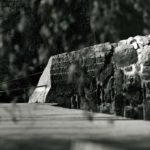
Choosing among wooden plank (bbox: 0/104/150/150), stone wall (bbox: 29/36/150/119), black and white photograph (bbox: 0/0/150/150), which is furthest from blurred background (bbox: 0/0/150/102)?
wooden plank (bbox: 0/104/150/150)

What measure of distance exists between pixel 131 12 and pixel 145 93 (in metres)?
0.90

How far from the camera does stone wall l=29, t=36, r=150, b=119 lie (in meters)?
5.00

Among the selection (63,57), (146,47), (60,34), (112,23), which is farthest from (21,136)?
(63,57)

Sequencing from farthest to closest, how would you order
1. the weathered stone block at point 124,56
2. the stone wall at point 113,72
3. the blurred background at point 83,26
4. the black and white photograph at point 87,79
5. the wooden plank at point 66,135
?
1. the weathered stone block at point 124,56
2. the stone wall at point 113,72
3. the blurred background at point 83,26
4. the black and white photograph at point 87,79
5. the wooden plank at point 66,135

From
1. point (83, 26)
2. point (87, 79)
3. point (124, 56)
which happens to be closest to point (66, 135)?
point (124, 56)

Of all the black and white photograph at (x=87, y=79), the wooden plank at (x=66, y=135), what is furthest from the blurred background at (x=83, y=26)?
the wooden plank at (x=66, y=135)

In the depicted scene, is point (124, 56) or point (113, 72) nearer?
point (124, 56)

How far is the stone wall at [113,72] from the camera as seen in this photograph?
5000mm

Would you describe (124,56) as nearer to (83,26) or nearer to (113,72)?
(113,72)

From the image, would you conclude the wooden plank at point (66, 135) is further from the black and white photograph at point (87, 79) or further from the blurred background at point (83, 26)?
the blurred background at point (83, 26)

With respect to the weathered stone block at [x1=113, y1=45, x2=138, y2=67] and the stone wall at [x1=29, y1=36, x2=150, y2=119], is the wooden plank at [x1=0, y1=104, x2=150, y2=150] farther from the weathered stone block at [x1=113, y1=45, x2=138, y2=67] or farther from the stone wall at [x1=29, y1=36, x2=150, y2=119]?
the weathered stone block at [x1=113, y1=45, x2=138, y2=67]

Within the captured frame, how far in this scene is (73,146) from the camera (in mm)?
2451

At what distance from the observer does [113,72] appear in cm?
538

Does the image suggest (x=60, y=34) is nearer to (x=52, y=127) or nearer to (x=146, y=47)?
(x=146, y=47)
